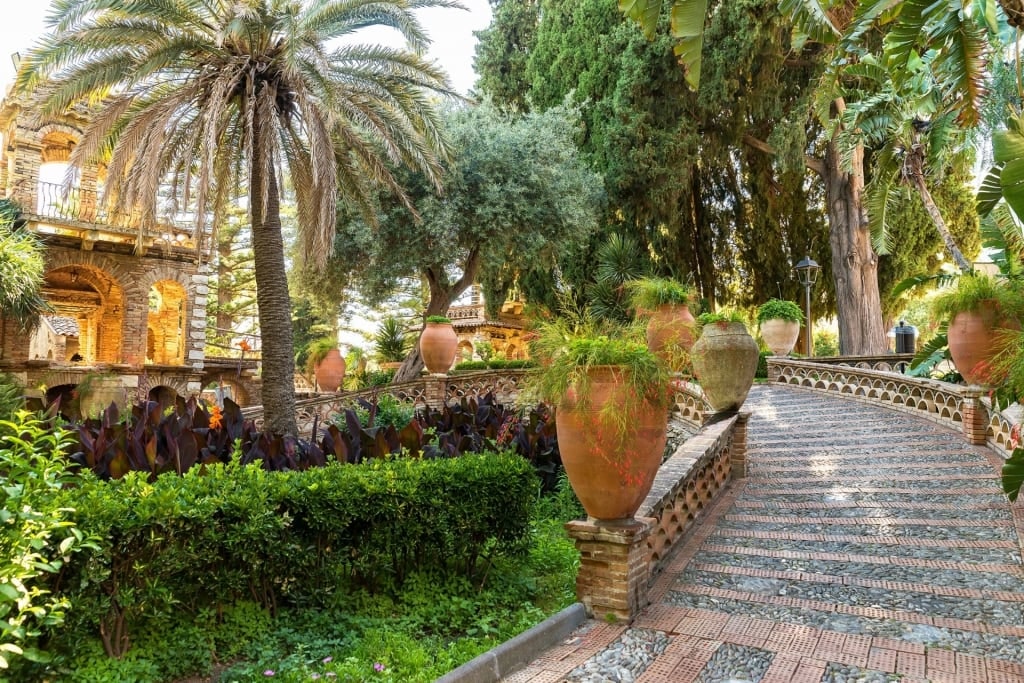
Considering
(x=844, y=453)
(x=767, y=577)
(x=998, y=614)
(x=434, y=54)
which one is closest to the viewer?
(x=998, y=614)

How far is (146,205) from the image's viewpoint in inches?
388

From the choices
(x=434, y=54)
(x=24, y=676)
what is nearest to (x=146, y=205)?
(x=434, y=54)

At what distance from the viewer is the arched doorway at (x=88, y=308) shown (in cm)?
2159

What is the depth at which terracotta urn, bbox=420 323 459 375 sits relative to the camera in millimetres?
15344

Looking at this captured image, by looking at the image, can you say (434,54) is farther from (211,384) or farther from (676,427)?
(211,384)

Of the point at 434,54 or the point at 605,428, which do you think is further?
the point at 434,54

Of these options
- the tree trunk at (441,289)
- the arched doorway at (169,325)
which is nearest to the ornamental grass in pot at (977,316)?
the tree trunk at (441,289)

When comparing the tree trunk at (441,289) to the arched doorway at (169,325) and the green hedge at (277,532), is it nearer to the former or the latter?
the arched doorway at (169,325)

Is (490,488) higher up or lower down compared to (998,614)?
higher up

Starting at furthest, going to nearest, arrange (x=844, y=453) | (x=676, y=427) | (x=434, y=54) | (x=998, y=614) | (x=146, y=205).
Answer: (x=434, y=54)
(x=676, y=427)
(x=146, y=205)
(x=844, y=453)
(x=998, y=614)

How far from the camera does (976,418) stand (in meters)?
8.56

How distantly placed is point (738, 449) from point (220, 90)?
8.84 m

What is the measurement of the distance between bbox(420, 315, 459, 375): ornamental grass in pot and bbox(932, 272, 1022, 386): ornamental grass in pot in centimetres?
1010

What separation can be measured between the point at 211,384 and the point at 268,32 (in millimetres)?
17700
